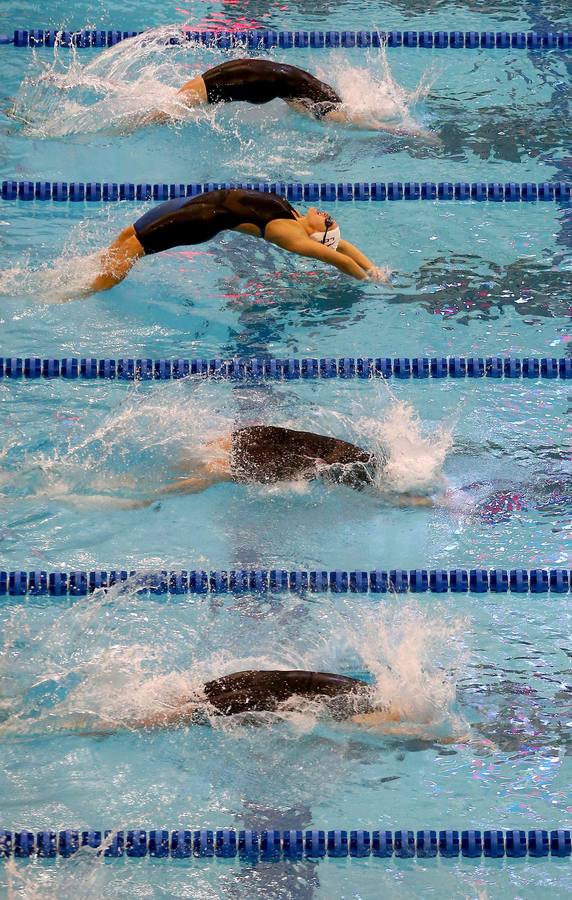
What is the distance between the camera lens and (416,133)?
627 centimetres

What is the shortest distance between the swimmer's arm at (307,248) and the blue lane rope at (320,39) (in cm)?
193

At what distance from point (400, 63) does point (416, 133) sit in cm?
67

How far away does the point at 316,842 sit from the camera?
3.72 meters

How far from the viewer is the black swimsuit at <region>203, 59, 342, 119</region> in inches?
241

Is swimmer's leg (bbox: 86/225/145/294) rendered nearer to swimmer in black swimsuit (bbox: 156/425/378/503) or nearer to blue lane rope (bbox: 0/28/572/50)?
swimmer in black swimsuit (bbox: 156/425/378/503)

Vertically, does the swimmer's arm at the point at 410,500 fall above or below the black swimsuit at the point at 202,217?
below

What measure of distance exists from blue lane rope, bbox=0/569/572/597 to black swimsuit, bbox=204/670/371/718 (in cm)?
48

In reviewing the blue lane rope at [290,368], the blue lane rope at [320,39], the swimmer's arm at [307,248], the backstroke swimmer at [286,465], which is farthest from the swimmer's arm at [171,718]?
the blue lane rope at [320,39]

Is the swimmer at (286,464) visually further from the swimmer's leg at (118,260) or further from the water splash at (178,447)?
the swimmer's leg at (118,260)

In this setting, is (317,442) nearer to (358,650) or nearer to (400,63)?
(358,650)

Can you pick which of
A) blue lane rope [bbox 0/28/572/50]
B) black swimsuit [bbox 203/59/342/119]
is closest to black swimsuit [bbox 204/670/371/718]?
black swimsuit [bbox 203/59/342/119]

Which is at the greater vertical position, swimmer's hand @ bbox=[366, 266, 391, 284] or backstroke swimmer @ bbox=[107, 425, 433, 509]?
swimmer's hand @ bbox=[366, 266, 391, 284]

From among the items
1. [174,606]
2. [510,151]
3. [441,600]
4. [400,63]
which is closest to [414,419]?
[441,600]

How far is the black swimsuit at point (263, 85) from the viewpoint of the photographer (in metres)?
6.11
